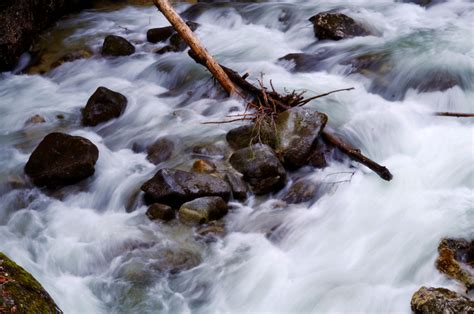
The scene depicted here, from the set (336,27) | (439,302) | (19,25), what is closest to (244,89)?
(336,27)

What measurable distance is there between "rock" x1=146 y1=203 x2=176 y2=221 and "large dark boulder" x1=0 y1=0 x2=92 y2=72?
5.64 metres

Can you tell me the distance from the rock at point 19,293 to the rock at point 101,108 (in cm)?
422

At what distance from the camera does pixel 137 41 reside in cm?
1030

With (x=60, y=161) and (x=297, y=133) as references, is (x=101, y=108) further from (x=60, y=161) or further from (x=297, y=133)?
(x=297, y=133)

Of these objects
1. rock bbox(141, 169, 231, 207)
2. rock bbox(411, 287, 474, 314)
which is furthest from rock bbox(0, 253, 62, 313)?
rock bbox(411, 287, 474, 314)

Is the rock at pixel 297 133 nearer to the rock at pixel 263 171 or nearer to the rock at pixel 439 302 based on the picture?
Result: the rock at pixel 263 171

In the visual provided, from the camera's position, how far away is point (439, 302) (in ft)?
12.5

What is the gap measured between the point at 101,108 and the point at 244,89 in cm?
206

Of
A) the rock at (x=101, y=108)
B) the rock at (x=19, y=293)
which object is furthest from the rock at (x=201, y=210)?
the rock at (x=101, y=108)

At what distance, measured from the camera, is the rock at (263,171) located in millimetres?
5754

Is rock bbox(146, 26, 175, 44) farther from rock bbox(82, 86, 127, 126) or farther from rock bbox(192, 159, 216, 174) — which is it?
rock bbox(192, 159, 216, 174)

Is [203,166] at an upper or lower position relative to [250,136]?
lower

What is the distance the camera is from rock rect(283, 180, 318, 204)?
5.69 m

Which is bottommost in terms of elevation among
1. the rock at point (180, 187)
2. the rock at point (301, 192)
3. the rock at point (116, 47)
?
the rock at point (301, 192)
